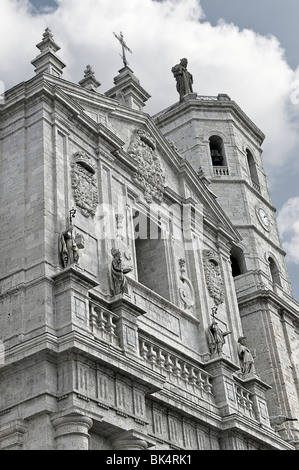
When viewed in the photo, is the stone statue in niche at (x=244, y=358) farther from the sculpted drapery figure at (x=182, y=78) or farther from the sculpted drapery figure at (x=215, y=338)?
the sculpted drapery figure at (x=182, y=78)

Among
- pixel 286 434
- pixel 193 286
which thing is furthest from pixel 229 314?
pixel 286 434

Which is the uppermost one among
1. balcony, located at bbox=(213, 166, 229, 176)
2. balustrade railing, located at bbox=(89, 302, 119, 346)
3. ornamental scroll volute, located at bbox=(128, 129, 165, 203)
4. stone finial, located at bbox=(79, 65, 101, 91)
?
balcony, located at bbox=(213, 166, 229, 176)

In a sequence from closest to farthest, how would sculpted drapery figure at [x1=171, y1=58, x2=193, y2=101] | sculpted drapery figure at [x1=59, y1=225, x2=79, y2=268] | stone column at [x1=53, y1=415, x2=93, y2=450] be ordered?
stone column at [x1=53, y1=415, x2=93, y2=450] < sculpted drapery figure at [x1=59, y1=225, x2=79, y2=268] < sculpted drapery figure at [x1=171, y1=58, x2=193, y2=101]

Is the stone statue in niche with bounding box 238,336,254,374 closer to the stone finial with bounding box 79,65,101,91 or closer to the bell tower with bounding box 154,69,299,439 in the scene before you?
the bell tower with bounding box 154,69,299,439

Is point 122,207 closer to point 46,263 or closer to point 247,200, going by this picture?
point 46,263

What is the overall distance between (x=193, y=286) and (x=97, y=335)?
724 cm

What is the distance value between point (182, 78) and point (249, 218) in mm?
8362

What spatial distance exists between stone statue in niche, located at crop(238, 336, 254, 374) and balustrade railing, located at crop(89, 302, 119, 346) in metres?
6.95

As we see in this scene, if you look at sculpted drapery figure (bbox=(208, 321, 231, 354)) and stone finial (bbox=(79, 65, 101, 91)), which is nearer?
sculpted drapery figure (bbox=(208, 321, 231, 354))

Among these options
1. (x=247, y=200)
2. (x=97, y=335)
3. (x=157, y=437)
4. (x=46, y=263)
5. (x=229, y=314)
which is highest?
(x=247, y=200)

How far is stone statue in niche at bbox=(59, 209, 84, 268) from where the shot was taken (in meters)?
20.0

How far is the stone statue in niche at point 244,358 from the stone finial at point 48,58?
32.4ft

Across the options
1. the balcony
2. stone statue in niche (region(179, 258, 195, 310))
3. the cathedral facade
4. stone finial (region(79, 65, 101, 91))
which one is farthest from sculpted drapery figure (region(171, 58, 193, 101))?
stone statue in niche (region(179, 258, 195, 310))

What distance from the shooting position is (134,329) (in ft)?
67.3
